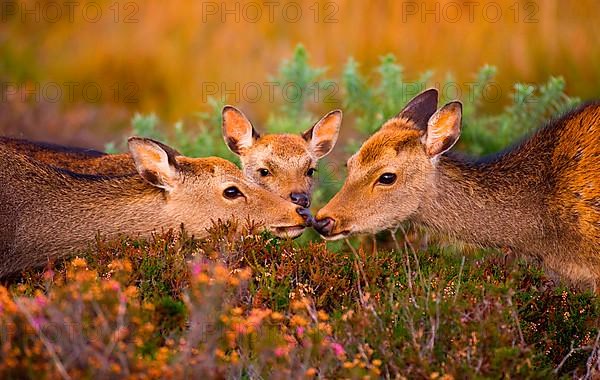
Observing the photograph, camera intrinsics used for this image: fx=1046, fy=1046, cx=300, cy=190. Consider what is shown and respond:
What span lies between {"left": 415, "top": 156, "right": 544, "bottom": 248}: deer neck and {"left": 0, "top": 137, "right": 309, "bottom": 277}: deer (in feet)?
3.57

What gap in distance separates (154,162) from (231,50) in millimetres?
9146

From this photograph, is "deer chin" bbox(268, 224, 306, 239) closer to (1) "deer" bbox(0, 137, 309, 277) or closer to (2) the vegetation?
(1) "deer" bbox(0, 137, 309, 277)

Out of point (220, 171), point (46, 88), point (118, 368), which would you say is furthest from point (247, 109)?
point (118, 368)

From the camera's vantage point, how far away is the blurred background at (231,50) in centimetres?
1630

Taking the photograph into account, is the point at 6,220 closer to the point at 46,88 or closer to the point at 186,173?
the point at 186,173

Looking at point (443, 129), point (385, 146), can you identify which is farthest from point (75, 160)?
point (443, 129)

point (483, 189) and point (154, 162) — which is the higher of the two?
point (154, 162)

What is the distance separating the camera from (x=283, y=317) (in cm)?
646

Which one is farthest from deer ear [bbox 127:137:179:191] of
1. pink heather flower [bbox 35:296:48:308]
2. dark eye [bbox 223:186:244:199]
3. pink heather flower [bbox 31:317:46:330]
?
pink heather flower [bbox 31:317:46:330]

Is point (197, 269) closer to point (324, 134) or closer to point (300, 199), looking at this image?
point (300, 199)

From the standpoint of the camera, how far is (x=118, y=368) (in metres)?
5.00

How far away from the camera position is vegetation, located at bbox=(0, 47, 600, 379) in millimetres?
5391

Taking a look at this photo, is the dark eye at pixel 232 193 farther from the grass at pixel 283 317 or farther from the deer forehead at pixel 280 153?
the deer forehead at pixel 280 153

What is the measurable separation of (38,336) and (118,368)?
2.29 feet
